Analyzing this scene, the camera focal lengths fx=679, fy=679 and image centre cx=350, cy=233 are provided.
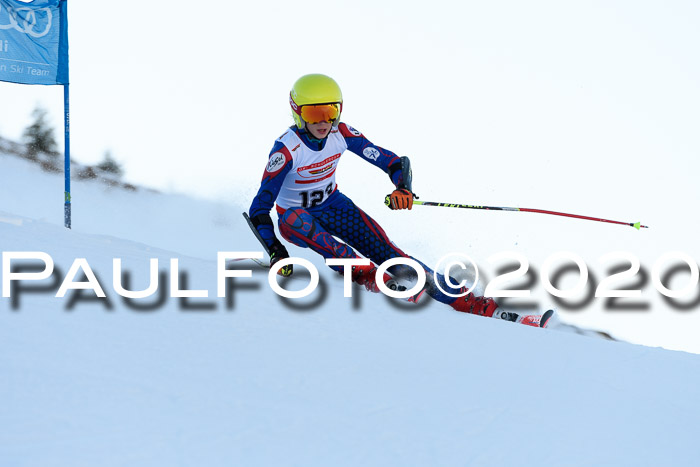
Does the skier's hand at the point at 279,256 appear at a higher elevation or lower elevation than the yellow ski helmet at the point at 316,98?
lower

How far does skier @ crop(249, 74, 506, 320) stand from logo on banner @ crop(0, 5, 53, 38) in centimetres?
362

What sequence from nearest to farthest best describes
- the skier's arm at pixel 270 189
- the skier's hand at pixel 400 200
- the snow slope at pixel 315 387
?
1. the snow slope at pixel 315 387
2. the skier's arm at pixel 270 189
3. the skier's hand at pixel 400 200

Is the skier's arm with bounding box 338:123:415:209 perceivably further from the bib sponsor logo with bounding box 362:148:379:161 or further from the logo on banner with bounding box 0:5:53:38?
the logo on banner with bounding box 0:5:53:38

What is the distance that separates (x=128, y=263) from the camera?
348 centimetres

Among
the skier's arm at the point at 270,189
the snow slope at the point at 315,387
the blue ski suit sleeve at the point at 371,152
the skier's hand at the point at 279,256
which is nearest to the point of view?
the snow slope at the point at 315,387

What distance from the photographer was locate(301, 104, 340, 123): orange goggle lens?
4258 millimetres

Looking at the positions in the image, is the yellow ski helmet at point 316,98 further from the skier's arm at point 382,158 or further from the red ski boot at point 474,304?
the red ski boot at point 474,304

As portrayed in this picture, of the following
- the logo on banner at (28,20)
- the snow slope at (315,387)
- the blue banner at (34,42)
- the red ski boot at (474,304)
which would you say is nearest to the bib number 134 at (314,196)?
the red ski boot at (474,304)

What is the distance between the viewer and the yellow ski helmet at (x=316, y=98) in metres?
4.25

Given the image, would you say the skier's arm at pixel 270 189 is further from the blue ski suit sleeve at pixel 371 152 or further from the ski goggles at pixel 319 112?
the blue ski suit sleeve at pixel 371 152

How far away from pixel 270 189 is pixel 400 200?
859 mm

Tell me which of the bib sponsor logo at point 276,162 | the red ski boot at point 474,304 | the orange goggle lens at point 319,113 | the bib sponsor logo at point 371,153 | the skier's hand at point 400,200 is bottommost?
the red ski boot at point 474,304

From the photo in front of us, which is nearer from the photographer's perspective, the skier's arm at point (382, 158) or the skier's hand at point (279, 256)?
the skier's hand at point (279, 256)

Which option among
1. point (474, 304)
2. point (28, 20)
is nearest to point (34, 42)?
point (28, 20)
